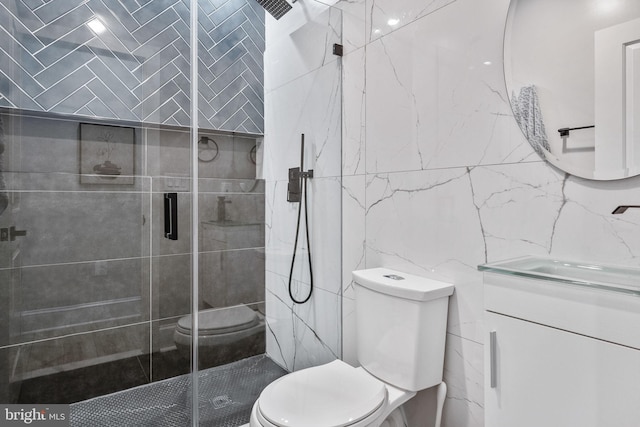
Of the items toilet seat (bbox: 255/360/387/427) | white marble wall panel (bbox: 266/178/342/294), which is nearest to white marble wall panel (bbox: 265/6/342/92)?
white marble wall panel (bbox: 266/178/342/294)

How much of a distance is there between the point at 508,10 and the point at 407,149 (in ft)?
1.95

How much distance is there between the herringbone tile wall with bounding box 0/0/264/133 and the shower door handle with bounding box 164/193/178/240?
15.1 inches

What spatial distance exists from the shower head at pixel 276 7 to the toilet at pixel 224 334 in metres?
1.45

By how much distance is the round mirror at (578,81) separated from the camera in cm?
99

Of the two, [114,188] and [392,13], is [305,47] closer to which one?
[392,13]

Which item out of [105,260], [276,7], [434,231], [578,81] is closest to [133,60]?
[276,7]

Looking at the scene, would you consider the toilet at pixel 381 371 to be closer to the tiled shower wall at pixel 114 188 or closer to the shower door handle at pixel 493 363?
the shower door handle at pixel 493 363

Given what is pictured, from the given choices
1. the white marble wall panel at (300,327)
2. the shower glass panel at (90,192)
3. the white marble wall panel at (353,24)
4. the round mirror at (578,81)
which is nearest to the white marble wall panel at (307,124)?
the white marble wall panel at (353,24)

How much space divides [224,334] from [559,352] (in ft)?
4.30

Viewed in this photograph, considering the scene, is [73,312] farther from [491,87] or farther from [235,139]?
A: [491,87]

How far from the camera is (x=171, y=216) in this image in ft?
6.21

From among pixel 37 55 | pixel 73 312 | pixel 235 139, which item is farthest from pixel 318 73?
pixel 73 312

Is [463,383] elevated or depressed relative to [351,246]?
depressed

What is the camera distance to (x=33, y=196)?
175 centimetres
